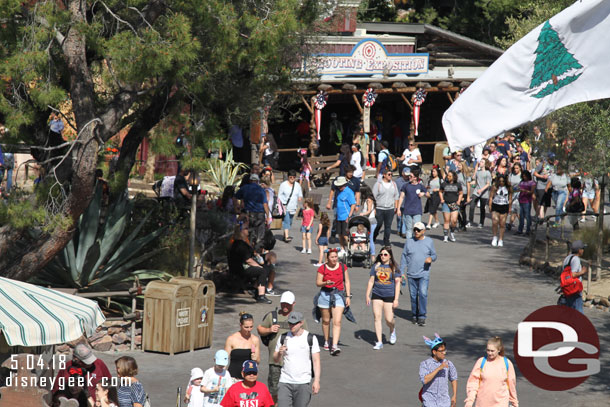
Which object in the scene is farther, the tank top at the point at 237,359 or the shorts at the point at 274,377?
the shorts at the point at 274,377

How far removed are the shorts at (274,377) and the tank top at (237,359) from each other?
360 mm

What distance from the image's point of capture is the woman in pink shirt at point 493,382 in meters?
9.48

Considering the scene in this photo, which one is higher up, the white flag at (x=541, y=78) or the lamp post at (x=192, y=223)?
the white flag at (x=541, y=78)

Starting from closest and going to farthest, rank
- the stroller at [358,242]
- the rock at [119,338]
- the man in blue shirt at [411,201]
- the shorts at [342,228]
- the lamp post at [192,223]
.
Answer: the rock at [119,338] < the lamp post at [192,223] < the stroller at [358,242] < the shorts at [342,228] < the man in blue shirt at [411,201]

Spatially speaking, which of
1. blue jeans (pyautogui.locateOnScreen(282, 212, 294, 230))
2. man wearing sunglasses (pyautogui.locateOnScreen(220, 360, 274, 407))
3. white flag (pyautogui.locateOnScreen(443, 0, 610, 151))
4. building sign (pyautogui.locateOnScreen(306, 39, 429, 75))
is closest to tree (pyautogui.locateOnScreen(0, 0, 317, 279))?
man wearing sunglasses (pyautogui.locateOnScreen(220, 360, 274, 407))

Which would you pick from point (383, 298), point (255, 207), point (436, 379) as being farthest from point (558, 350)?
point (255, 207)

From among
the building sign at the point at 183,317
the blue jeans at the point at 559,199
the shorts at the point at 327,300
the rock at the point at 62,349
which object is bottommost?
the rock at the point at 62,349

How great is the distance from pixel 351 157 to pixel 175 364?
597 inches

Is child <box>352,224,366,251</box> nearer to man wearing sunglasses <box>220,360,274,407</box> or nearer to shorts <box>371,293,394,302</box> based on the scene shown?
shorts <box>371,293,394,302</box>

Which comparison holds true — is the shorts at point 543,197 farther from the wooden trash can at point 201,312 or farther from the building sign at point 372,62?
the wooden trash can at point 201,312

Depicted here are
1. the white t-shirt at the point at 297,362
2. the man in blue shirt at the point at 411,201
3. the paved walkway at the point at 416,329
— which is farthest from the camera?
the man in blue shirt at the point at 411,201

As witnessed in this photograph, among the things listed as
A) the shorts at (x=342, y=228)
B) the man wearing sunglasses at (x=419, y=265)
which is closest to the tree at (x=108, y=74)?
the man wearing sunglasses at (x=419, y=265)

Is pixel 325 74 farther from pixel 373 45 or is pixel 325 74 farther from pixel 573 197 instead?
pixel 573 197

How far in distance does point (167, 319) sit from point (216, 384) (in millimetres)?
3765
